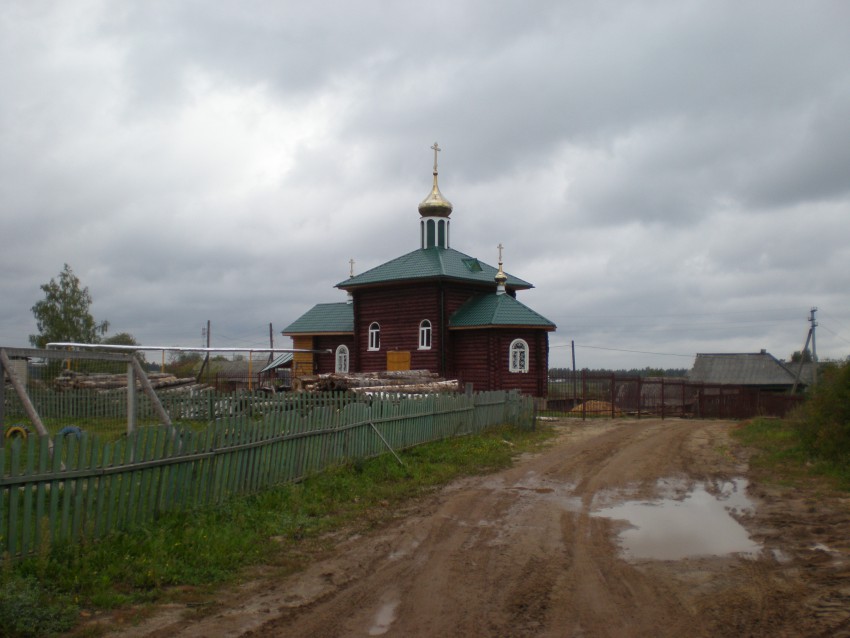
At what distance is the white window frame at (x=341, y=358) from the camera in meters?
34.9

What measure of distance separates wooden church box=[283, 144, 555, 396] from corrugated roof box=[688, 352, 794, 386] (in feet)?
68.0

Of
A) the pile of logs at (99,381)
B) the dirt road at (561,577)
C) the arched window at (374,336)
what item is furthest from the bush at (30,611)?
the arched window at (374,336)

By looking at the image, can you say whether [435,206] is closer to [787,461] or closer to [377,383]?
Result: [377,383]

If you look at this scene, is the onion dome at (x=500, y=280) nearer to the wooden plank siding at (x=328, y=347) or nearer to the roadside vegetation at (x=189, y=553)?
the wooden plank siding at (x=328, y=347)

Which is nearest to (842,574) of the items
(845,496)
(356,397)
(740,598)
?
(740,598)

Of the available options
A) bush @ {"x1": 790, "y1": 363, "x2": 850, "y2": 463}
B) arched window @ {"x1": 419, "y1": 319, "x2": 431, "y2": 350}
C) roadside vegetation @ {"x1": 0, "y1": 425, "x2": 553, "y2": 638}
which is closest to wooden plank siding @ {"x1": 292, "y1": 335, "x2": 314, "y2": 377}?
arched window @ {"x1": 419, "y1": 319, "x2": 431, "y2": 350}

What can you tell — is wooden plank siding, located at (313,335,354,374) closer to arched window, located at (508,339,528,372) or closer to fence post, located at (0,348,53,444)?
arched window, located at (508,339,528,372)

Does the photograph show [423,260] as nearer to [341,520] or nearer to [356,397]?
[356,397]

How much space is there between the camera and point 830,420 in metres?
13.9

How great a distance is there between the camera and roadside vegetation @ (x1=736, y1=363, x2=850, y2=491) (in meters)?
13.1

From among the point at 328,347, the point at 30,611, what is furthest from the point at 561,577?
the point at 328,347

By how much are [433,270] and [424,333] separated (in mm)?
2562

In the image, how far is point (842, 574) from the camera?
6.74 meters

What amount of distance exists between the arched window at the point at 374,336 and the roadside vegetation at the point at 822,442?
17969 millimetres
